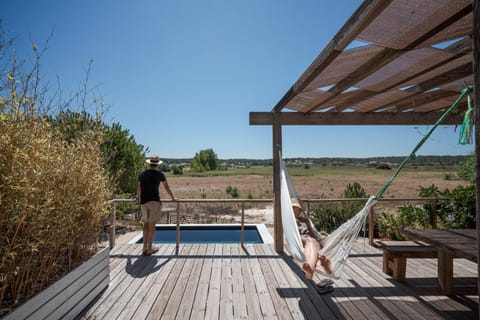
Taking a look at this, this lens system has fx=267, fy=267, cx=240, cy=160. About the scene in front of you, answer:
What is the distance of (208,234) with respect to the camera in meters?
6.07

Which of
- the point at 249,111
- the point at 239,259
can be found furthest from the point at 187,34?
the point at 239,259

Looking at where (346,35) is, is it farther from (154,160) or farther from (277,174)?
(154,160)

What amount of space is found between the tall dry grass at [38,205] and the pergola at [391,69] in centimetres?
217

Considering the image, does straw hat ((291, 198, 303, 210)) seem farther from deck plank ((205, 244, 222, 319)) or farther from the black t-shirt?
the black t-shirt

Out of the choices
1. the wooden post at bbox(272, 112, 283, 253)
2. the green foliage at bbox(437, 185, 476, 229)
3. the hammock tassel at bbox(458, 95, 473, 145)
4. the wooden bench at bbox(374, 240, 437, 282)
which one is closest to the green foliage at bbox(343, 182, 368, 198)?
the green foliage at bbox(437, 185, 476, 229)

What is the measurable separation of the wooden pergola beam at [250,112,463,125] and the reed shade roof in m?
0.34

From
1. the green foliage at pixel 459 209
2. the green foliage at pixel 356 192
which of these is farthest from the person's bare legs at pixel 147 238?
the green foliage at pixel 356 192

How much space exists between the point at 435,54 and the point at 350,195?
20.1 feet

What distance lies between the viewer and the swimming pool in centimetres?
578

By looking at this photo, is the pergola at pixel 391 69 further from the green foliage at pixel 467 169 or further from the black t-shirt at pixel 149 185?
the green foliage at pixel 467 169

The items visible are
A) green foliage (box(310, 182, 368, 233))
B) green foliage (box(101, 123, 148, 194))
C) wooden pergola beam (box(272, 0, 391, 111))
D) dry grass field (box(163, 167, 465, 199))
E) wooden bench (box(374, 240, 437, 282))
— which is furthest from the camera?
dry grass field (box(163, 167, 465, 199))

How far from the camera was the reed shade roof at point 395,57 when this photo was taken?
1.57 m

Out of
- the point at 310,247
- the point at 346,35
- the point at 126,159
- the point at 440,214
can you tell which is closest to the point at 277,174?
the point at 310,247

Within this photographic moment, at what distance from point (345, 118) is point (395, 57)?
1.99m
